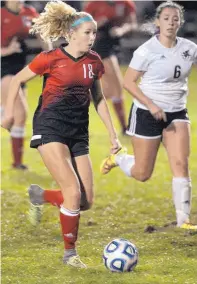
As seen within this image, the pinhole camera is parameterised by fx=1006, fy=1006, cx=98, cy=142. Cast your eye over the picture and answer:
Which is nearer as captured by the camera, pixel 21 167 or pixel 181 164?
pixel 181 164

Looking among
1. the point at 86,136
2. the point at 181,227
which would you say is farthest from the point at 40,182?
the point at 86,136


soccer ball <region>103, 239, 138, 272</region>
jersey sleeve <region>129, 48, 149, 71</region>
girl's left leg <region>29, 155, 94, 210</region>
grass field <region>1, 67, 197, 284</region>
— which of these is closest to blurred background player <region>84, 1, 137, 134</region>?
grass field <region>1, 67, 197, 284</region>

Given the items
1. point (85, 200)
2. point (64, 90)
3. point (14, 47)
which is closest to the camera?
point (64, 90)

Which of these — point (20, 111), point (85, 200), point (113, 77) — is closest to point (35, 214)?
point (85, 200)

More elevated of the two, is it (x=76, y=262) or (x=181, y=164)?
(x=181, y=164)

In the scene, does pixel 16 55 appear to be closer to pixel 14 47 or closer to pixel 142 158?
pixel 14 47

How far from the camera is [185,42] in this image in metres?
9.02

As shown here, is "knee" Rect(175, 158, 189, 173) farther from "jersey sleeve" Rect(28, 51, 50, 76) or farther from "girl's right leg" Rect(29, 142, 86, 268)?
"jersey sleeve" Rect(28, 51, 50, 76)

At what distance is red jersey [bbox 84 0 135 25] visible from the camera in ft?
49.5

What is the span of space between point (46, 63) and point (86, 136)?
27.1 inches

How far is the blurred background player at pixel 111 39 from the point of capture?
1502 centimetres

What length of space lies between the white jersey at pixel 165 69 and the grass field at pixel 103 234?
1.21 metres

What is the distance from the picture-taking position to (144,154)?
30.6 feet

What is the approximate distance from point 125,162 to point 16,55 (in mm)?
3247
